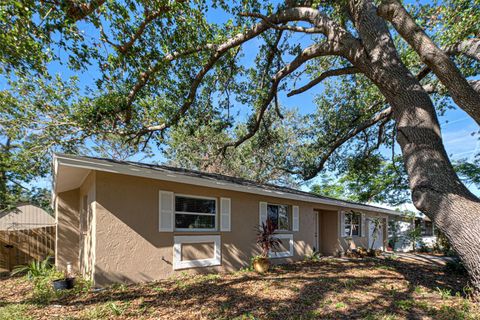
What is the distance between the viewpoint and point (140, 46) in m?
6.90

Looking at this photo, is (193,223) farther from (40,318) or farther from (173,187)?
(40,318)

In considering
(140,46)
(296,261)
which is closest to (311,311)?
(296,261)

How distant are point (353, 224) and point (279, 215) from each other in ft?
Result: 21.5

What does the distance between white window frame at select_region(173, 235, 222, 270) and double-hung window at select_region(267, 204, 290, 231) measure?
2763 mm

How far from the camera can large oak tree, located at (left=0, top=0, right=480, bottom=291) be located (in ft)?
16.3

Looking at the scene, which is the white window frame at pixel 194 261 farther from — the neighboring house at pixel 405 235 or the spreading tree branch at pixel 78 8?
the neighboring house at pixel 405 235

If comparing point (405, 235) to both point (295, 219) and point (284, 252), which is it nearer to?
point (295, 219)

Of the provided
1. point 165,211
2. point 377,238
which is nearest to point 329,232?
point 377,238

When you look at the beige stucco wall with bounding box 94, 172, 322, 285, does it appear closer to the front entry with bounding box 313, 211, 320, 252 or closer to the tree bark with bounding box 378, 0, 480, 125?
the tree bark with bounding box 378, 0, 480, 125

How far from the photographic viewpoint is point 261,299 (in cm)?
534

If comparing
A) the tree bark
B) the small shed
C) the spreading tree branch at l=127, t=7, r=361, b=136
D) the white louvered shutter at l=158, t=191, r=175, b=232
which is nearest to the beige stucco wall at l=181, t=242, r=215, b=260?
the white louvered shutter at l=158, t=191, r=175, b=232

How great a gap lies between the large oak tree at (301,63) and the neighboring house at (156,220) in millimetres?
2314

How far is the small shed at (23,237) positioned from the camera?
8.91m

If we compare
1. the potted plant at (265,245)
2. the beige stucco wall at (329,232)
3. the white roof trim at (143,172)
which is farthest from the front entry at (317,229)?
the potted plant at (265,245)
